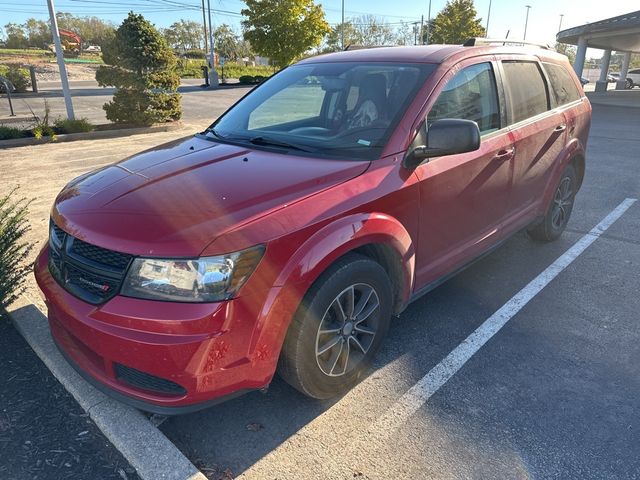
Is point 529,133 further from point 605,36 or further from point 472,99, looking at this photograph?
point 605,36

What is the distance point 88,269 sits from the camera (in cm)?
218

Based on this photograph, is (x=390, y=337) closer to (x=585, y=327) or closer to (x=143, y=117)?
(x=585, y=327)

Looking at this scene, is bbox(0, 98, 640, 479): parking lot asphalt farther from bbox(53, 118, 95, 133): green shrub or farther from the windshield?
bbox(53, 118, 95, 133): green shrub

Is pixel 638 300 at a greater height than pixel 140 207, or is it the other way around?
pixel 140 207

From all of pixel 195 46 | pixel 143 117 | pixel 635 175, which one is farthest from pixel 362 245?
pixel 195 46

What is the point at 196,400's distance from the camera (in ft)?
6.83

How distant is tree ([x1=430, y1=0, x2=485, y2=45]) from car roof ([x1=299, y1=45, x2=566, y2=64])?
42.5 meters

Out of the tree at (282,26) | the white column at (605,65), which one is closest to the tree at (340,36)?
the tree at (282,26)

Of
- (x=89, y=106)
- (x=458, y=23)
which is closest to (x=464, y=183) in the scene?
(x=89, y=106)

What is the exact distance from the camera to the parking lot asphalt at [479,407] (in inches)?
89.1

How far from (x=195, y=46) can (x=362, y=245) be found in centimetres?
10820

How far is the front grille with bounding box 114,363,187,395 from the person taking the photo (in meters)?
2.08

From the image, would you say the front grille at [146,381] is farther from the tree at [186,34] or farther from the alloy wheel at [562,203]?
the tree at [186,34]

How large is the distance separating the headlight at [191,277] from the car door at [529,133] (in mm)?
2570
